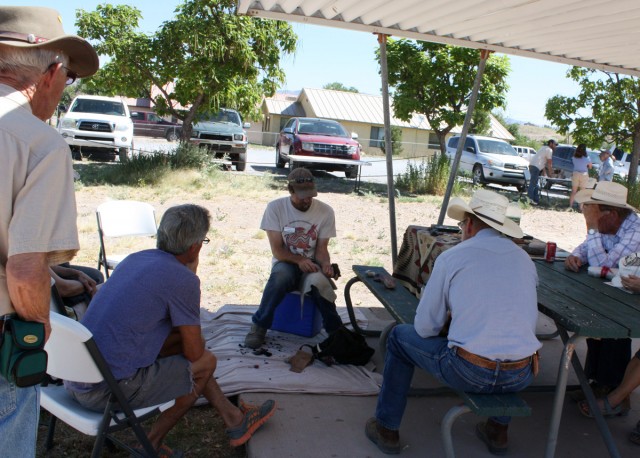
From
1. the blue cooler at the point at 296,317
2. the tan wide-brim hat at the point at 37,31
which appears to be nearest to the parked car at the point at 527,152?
the blue cooler at the point at 296,317

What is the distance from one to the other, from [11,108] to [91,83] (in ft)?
40.9

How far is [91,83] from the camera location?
12977 millimetres

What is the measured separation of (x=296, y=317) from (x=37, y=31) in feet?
10.3

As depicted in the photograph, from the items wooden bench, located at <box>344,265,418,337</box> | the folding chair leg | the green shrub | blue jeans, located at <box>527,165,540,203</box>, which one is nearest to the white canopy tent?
wooden bench, located at <box>344,265,418,337</box>

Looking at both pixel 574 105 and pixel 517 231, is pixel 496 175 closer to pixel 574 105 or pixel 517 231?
pixel 574 105

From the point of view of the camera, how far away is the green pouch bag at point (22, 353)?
62.3 inches

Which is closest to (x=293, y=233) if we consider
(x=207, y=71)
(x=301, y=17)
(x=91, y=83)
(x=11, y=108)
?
(x=301, y=17)

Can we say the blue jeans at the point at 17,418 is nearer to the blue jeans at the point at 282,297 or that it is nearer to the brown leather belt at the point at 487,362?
the brown leather belt at the point at 487,362

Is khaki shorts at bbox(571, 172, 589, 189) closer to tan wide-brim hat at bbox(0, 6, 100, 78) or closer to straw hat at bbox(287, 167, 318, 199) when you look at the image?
straw hat at bbox(287, 167, 318, 199)

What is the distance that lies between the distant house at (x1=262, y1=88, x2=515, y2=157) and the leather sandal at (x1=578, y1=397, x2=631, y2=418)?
35.4m

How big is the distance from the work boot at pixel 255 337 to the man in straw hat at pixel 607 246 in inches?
84.7

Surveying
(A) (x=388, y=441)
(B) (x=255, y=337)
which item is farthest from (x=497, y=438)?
(B) (x=255, y=337)

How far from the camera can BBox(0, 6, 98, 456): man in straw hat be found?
1576 millimetres

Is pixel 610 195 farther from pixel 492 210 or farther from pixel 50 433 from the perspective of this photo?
pixel 50 433
